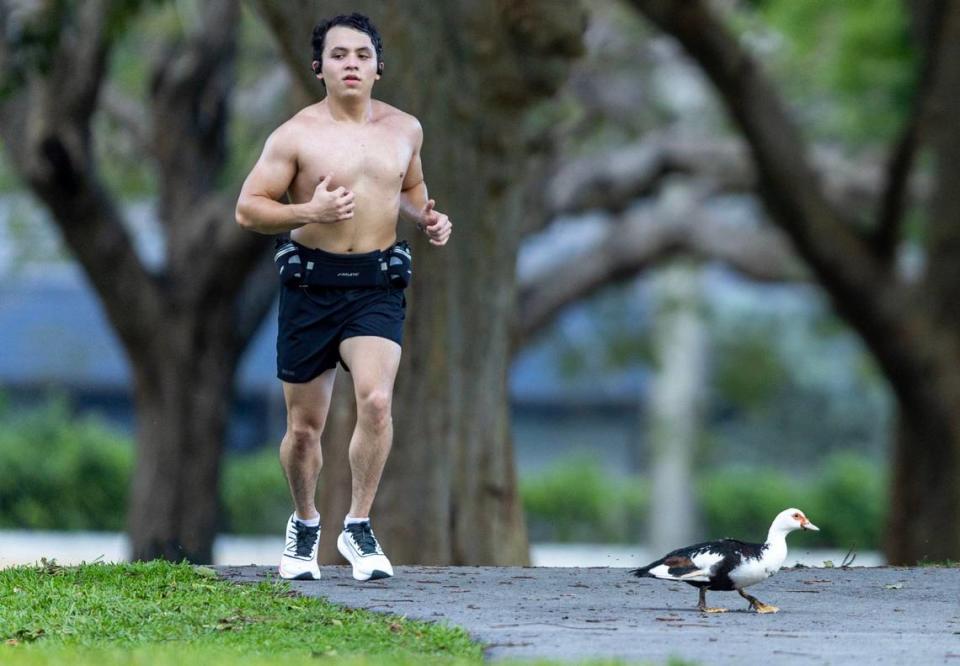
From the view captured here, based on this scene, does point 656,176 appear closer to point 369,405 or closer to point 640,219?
point 640,219

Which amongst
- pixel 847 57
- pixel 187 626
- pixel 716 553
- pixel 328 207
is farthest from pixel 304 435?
pixel 847 57

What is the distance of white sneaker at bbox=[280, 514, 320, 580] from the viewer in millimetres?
7980

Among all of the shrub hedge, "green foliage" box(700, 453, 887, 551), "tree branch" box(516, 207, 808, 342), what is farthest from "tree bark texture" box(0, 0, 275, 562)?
"green foliage" box(700, 453, 887, 551)

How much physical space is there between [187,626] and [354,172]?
79.3 inches

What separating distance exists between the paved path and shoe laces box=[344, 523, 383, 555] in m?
0.15

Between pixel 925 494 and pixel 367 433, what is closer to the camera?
pixel 367 433

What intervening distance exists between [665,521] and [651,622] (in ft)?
74.9

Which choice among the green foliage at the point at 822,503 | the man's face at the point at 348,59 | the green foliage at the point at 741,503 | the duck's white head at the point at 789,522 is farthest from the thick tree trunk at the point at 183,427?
the green foliage at the point at 822,503

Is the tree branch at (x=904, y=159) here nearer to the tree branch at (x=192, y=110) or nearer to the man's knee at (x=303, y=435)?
the tree branch at (x=192, y=110)

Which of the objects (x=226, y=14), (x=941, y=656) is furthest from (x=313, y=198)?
(x=226, y=14)

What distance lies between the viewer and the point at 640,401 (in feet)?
127

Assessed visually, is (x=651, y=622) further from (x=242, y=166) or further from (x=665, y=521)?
(x=665, y=521)

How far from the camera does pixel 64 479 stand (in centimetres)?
2791

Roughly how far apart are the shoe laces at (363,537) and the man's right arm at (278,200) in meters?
1.33
